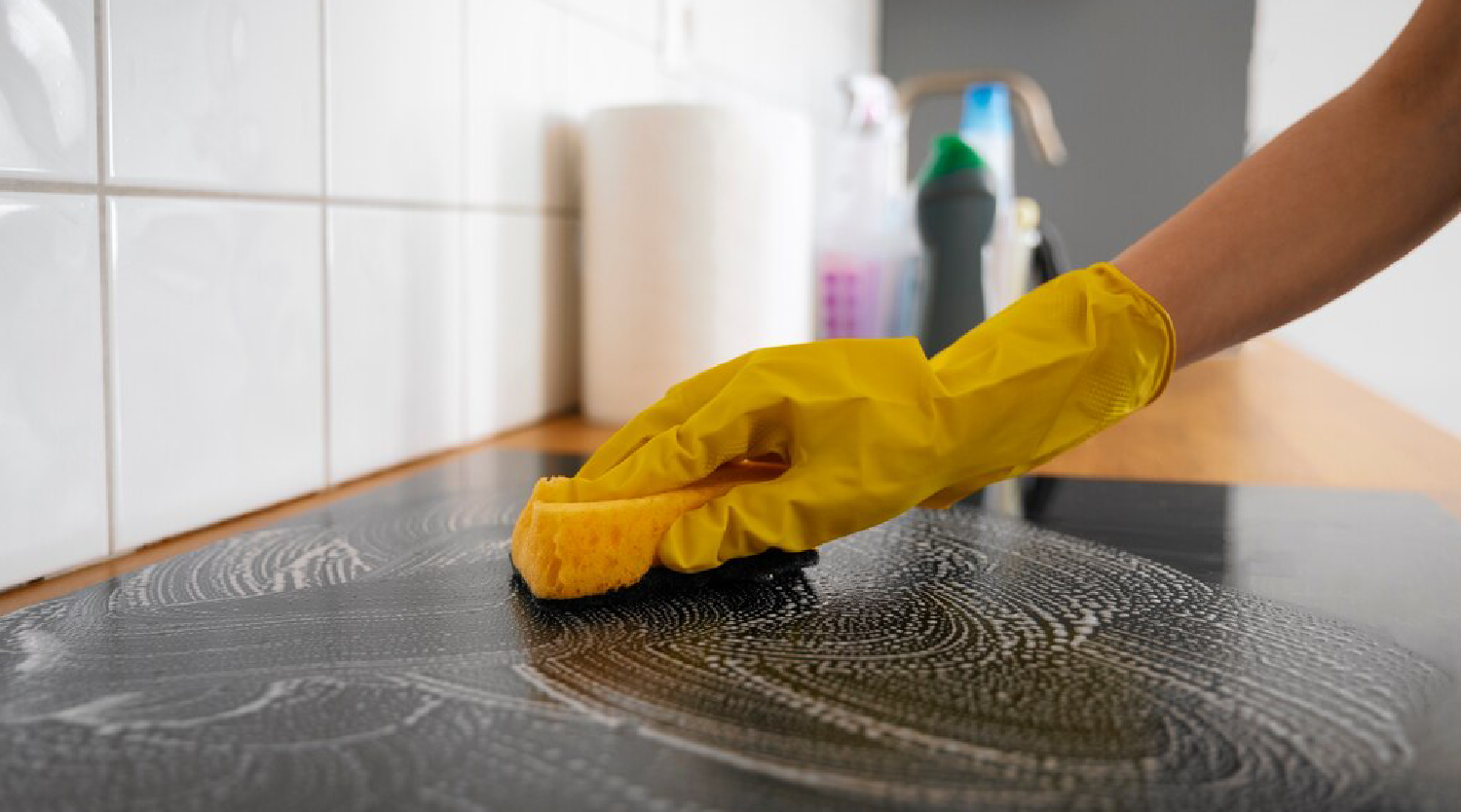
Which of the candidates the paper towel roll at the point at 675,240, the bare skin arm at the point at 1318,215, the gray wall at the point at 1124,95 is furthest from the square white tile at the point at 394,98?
the gray wall at the point at 1124,95

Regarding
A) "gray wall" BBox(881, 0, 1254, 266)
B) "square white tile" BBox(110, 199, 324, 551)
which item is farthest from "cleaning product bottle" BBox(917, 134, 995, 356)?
"gray wall" BBox(881, 0, 1254, 266)

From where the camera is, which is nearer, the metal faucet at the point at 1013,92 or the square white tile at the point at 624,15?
the square white tile at the point at 624,15

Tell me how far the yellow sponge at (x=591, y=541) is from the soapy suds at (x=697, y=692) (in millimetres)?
16

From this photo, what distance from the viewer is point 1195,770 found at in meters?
0.42

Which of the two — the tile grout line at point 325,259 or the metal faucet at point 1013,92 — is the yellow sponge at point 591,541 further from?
the metal faucet at point 1013,92

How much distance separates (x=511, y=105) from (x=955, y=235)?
1.64 ft

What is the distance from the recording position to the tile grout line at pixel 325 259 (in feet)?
2.75

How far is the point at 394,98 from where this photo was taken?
929 mm

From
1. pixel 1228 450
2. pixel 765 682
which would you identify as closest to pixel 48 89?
pixel 765 682

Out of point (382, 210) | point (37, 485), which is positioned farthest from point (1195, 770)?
point (382, 210)

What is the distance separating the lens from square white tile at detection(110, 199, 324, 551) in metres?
0.69

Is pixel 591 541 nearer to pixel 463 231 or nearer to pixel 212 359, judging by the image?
pixel 212 359

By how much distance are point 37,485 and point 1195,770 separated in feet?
1.84

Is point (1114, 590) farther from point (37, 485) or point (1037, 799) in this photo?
point (37, 485)
